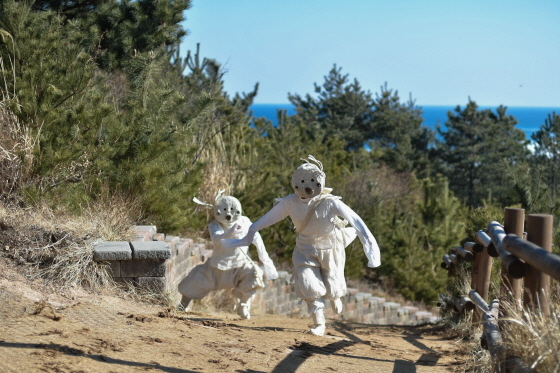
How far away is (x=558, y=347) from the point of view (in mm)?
Result: 3400

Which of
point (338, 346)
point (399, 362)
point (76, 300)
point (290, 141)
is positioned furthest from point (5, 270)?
point (290, 141)

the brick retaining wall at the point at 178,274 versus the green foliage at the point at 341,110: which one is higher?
the green foliage at the point at 341,110

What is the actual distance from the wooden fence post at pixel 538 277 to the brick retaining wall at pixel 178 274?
11.7 ft

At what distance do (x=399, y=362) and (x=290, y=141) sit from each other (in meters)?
14.2

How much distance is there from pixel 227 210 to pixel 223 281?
75 centimetres

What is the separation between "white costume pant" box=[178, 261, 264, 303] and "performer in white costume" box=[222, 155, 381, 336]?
880 millimetres

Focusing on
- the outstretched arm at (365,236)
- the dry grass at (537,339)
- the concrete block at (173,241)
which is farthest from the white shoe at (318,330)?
the concrete block at (173,241)

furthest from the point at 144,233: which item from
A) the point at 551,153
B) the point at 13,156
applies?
the point at 551,153

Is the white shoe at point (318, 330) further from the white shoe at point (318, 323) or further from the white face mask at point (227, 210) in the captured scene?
the white face mask at point (227, 210)

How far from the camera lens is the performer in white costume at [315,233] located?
241 inches

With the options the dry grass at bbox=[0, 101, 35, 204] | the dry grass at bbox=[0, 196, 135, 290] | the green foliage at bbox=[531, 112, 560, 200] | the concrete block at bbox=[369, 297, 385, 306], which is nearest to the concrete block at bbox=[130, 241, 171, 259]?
the dry grass at bbox=[0, 196, 135, 290]

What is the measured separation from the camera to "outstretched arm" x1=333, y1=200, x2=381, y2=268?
19.3ft

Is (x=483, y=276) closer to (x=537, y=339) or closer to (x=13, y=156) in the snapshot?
(x=537, y=339)

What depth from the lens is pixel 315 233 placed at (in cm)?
623
